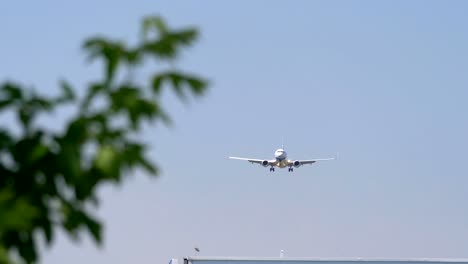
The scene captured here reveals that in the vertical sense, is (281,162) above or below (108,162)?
above

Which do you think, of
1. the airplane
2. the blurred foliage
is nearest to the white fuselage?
the airplane

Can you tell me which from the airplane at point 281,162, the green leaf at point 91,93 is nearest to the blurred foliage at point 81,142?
the green leaf at point 91,93

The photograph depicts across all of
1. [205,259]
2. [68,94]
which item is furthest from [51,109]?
[205,259]

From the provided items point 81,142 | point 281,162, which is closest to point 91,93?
point 81,142

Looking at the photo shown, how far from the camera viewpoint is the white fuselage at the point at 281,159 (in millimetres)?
102188

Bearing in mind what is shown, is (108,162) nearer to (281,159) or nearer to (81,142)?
(81,142)

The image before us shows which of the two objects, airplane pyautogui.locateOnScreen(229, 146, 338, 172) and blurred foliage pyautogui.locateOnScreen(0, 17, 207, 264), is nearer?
blurred foliage pyautogui.locateOnScreen(0, 17, 207, 264)

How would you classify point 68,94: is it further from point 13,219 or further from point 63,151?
point 13,219

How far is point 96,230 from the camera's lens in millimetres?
3271

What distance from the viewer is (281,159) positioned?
10288 cm

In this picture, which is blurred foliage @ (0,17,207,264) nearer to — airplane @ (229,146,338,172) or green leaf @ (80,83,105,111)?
green leaf @ (80,83,105,111)

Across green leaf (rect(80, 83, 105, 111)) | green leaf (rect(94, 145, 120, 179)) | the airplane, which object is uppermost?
the airplane

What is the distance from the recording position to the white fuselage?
102m

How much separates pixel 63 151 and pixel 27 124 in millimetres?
191
